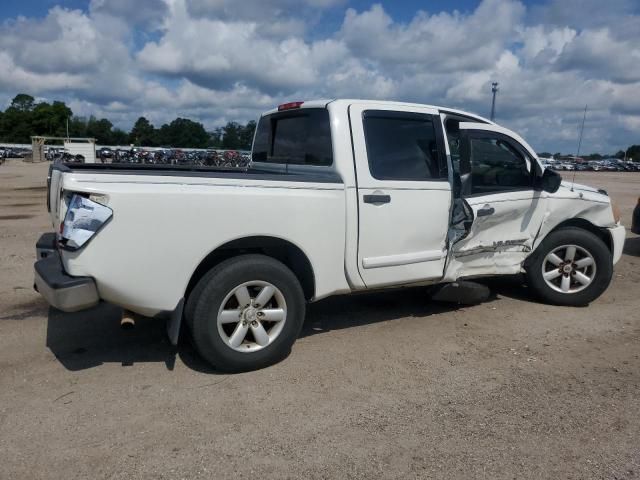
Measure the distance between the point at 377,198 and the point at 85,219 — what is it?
7.05ft

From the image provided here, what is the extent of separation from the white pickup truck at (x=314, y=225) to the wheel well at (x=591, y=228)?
15mm

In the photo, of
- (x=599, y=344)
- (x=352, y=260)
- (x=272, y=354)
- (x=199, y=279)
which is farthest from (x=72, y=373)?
(x=599, y=344)

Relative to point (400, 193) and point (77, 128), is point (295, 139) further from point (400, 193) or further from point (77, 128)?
point (77, 128)

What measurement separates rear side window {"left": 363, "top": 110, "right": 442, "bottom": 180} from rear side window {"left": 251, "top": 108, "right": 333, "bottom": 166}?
14.2 inches

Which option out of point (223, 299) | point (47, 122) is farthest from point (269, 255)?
point (47, 122)

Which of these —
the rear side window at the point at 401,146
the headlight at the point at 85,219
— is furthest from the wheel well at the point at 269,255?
the rear side window at the point at 401,146

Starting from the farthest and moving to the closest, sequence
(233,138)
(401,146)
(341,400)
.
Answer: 1. (233,138)
2. (401,146)
3. (341,400)

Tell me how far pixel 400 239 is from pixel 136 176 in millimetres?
2152

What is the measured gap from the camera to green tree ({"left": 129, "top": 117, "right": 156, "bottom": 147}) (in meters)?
112

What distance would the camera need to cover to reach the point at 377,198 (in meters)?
4.25

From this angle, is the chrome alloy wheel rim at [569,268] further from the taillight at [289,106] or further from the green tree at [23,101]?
the green tree at [23,101]

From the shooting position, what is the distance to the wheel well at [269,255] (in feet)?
12.6

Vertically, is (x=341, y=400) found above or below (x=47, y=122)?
below

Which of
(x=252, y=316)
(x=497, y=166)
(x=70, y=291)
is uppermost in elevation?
(x=497, y=166)
